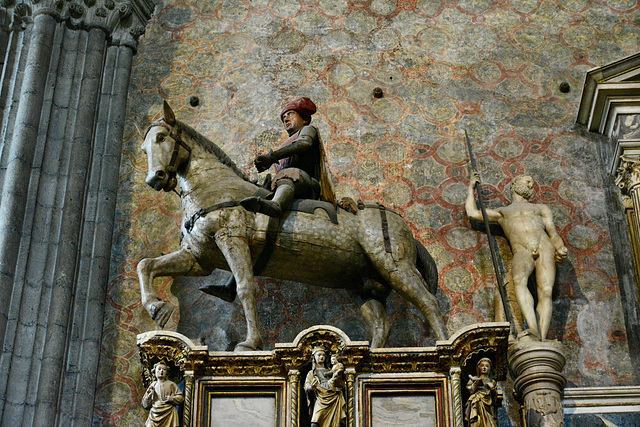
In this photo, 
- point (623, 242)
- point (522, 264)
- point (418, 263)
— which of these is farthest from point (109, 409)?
point (623, 242)

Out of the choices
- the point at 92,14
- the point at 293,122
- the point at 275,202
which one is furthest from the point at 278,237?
the point at 92,14

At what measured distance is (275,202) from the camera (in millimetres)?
8734

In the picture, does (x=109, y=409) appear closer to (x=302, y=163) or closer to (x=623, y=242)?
(x=302, y=163)

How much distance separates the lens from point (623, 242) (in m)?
9.69

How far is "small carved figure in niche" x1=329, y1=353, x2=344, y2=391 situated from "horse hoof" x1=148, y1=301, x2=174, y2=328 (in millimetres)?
1371

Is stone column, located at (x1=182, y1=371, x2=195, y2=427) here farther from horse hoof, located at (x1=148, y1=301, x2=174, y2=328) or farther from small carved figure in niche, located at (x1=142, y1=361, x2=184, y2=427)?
horse hoof, located at (x1=148, y1=301, x2=174, y2=328)

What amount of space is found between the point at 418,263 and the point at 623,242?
5.71 ft

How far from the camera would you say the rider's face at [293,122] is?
9.54 meters

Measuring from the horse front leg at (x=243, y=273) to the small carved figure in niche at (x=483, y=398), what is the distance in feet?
5.14

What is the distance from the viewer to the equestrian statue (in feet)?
28.7

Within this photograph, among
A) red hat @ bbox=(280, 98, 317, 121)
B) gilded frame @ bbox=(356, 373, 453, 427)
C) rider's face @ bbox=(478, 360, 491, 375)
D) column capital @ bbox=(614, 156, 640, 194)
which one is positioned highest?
red hat @ bbox=(280, 98, 317, 121)

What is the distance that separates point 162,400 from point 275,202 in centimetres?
167

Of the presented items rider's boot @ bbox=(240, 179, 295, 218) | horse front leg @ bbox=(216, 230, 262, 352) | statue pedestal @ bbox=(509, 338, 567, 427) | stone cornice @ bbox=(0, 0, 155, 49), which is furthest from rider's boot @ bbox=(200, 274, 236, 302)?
stone cornice @ bbox=(0, 0, 155, 49)

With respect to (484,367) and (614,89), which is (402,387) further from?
(614,89)
